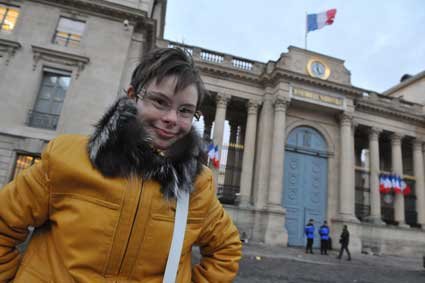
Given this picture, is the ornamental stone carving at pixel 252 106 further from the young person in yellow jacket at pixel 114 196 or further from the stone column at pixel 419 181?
the young person in yellow jacket at pixel 114 196

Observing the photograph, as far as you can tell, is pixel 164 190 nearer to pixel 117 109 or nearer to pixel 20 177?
pixel 117 109

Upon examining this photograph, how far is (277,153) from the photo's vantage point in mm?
16188

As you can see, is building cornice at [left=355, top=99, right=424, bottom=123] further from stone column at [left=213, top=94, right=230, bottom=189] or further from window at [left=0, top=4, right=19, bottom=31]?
window at [left=0, top=4, right=19, bottom=31]

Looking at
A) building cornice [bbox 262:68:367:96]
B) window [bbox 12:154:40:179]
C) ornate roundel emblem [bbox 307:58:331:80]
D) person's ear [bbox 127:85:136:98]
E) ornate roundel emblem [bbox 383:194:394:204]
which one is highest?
ornate roundel emblem [bbox 307:58:331:80]

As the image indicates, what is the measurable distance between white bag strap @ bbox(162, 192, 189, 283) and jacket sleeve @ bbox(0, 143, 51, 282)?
0.61 meters

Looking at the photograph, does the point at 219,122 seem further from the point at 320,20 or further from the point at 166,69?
the point at 166,69

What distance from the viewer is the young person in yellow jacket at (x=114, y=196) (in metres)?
1.17

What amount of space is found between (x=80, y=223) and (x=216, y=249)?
0.79 m

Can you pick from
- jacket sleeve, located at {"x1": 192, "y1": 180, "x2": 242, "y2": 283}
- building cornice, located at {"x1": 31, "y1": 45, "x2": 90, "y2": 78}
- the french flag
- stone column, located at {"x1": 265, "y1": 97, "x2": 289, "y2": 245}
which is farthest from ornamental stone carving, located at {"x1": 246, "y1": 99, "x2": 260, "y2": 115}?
jacket sleeve, located at {"x1": 192, "y1": 180, "x2": 242, "y2": 283}

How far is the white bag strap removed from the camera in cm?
122

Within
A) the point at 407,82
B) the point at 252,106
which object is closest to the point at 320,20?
the point at 252,106

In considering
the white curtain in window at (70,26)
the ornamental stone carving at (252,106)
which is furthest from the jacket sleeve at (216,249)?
the ornamental stone carving at (252,106)

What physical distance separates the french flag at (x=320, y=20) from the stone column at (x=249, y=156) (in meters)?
7.65

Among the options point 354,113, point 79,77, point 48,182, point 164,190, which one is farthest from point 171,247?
point 354,113
